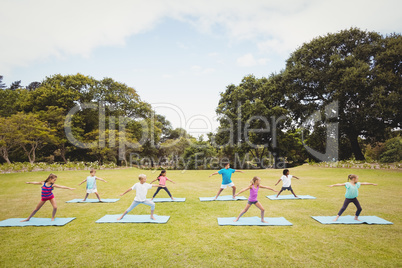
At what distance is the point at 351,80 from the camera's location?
27047 millimetres

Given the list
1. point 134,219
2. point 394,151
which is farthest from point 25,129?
point 394,151

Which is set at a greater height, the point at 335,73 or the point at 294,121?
the point at 335,73

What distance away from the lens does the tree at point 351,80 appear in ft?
86.3

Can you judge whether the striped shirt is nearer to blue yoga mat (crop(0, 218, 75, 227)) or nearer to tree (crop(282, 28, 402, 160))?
blue yoga mat (crop(0, 218, 75, 227))

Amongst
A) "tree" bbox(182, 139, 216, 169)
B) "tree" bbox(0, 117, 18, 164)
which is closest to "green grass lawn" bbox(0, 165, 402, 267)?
"tree" bbox(0, 117, 18, 164)

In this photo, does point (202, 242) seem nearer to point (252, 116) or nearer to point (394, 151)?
point (252, 116)

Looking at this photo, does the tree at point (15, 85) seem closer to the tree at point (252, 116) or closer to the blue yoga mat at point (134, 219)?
the tree at point (252, 116)

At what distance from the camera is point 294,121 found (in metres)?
36.0

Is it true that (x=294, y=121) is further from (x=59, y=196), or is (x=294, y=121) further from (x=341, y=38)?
(x=59, y=196)

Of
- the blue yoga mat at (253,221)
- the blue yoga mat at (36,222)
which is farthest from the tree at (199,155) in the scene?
the blue yoga mat at (36,222)

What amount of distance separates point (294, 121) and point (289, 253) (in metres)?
33.1

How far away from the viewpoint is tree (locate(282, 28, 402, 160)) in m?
26.3

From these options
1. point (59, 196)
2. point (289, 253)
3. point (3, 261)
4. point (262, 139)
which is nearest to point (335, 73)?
point (262, 139)

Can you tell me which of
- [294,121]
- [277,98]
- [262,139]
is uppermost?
[277,98]
